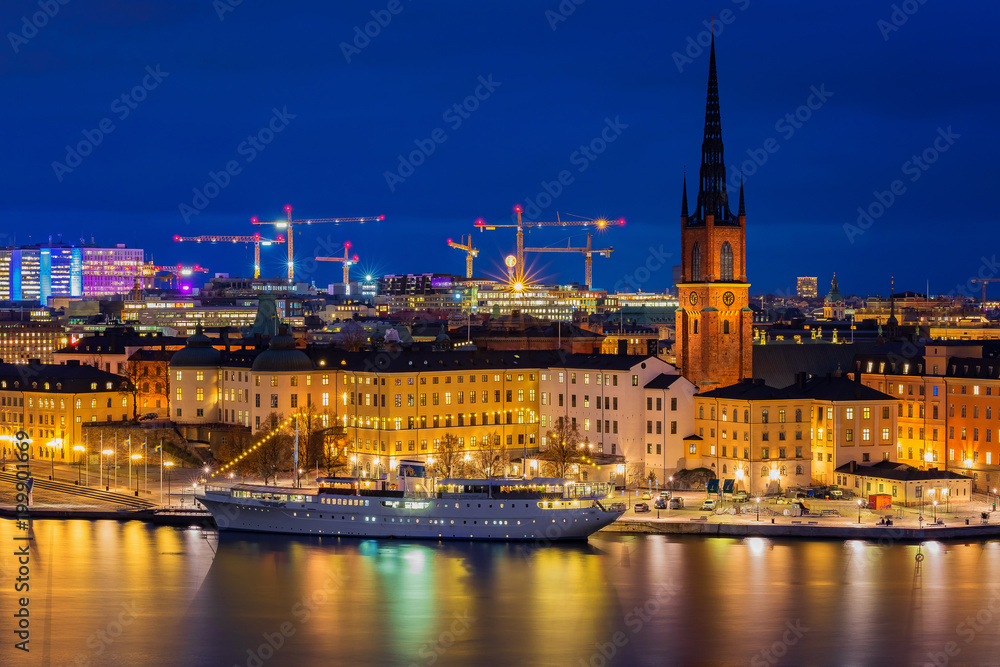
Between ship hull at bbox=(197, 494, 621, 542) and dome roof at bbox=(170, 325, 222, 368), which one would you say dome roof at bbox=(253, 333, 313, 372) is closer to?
dome roof at bbox=(170, 325, 222, 368)

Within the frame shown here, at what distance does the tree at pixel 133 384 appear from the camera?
281ft

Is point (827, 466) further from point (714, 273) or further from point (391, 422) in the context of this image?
point (391, 422)

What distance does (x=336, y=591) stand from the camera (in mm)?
53781

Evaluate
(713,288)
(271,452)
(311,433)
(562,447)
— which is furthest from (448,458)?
(713,288)

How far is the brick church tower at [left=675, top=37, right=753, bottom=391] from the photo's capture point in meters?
79.6

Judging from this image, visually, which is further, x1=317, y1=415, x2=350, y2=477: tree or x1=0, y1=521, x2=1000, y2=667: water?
x1=317, y1=415, x2=350, y2=477: tree

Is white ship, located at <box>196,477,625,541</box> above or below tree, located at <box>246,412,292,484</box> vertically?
below

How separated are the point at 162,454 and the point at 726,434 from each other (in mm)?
24224

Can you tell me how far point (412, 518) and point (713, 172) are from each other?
83.0ft

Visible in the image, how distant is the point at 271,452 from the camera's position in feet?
239

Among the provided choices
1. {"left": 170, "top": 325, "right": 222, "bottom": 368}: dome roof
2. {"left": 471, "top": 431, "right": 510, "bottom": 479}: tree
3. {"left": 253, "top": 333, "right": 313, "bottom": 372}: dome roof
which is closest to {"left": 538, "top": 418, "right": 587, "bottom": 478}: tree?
{"left": 471, "top": 431, "right": 510, "bottom": 479}: tree

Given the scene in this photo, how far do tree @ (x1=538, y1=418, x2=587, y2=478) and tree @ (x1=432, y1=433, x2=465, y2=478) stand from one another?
3.39 meters

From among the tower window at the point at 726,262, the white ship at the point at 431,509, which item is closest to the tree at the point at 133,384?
the white ship at the point at 431,509

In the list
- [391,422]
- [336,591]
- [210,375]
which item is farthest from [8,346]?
[336,591]
